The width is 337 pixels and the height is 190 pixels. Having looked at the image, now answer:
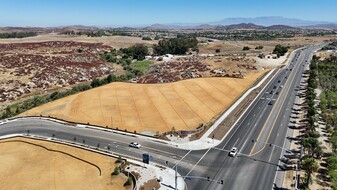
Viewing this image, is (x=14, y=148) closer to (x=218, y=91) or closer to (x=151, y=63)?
(x=218, y=91)

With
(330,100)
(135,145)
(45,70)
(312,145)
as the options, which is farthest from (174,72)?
(312,145)

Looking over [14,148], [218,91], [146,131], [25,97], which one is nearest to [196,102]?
[218,91]

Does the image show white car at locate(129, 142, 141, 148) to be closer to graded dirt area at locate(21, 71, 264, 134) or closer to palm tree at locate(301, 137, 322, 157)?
graded dirt area at locate(21, 71, 264, 134)

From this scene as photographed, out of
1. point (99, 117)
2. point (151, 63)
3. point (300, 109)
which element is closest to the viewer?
point (99, 117)

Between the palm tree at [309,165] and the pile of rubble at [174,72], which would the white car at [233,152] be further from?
the pile of rubble at [174,72]

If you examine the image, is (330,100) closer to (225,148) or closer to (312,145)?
(312,145)
